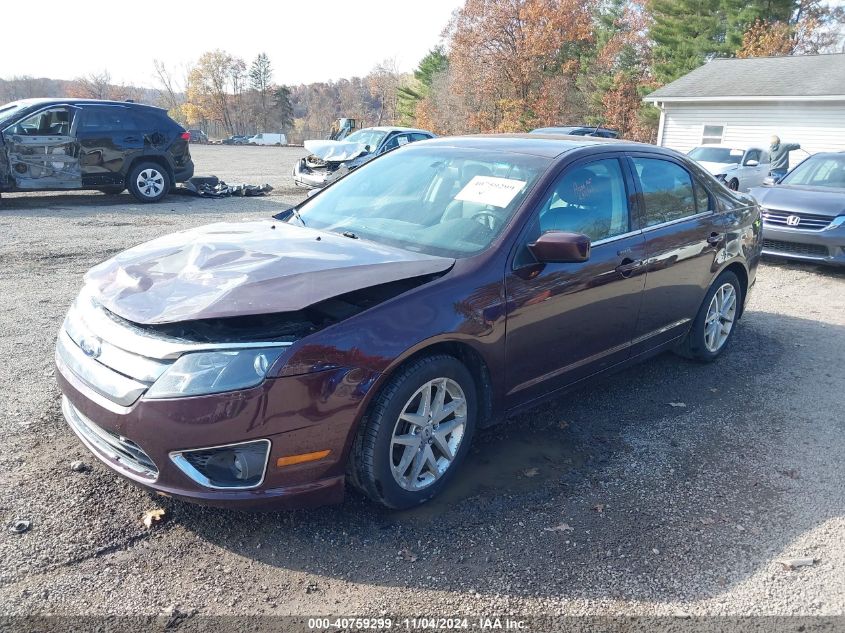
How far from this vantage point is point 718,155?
51.5ft

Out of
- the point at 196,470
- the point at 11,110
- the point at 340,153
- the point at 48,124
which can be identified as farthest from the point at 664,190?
the point at 340,153

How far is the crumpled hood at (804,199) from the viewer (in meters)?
8.21

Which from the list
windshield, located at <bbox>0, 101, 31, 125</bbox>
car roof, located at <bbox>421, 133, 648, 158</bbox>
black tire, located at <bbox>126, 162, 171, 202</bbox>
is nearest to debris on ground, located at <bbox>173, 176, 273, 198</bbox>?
black tire, located at <bbox>126, 162, 171, 202</bbox>

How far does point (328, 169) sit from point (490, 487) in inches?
516

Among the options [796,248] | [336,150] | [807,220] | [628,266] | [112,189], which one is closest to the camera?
[628,266]

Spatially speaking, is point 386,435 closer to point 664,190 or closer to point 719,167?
point 664,190

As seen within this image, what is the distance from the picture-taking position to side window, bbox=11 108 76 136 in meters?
10.7

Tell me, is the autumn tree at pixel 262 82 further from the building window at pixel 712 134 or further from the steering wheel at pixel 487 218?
the steering wheel at pixel 487 218

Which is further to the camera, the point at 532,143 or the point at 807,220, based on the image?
the point at 807,220

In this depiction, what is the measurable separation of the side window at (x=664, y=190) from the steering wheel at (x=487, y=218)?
49.0 inches

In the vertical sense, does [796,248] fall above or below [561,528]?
above

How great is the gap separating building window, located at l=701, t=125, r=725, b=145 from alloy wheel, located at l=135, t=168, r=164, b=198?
20.7 m

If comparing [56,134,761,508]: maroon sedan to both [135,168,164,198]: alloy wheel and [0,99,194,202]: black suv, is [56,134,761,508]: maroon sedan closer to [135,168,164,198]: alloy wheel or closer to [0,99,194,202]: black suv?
[0,99,194,202]: black suv

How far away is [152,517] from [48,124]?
10.5 meters
